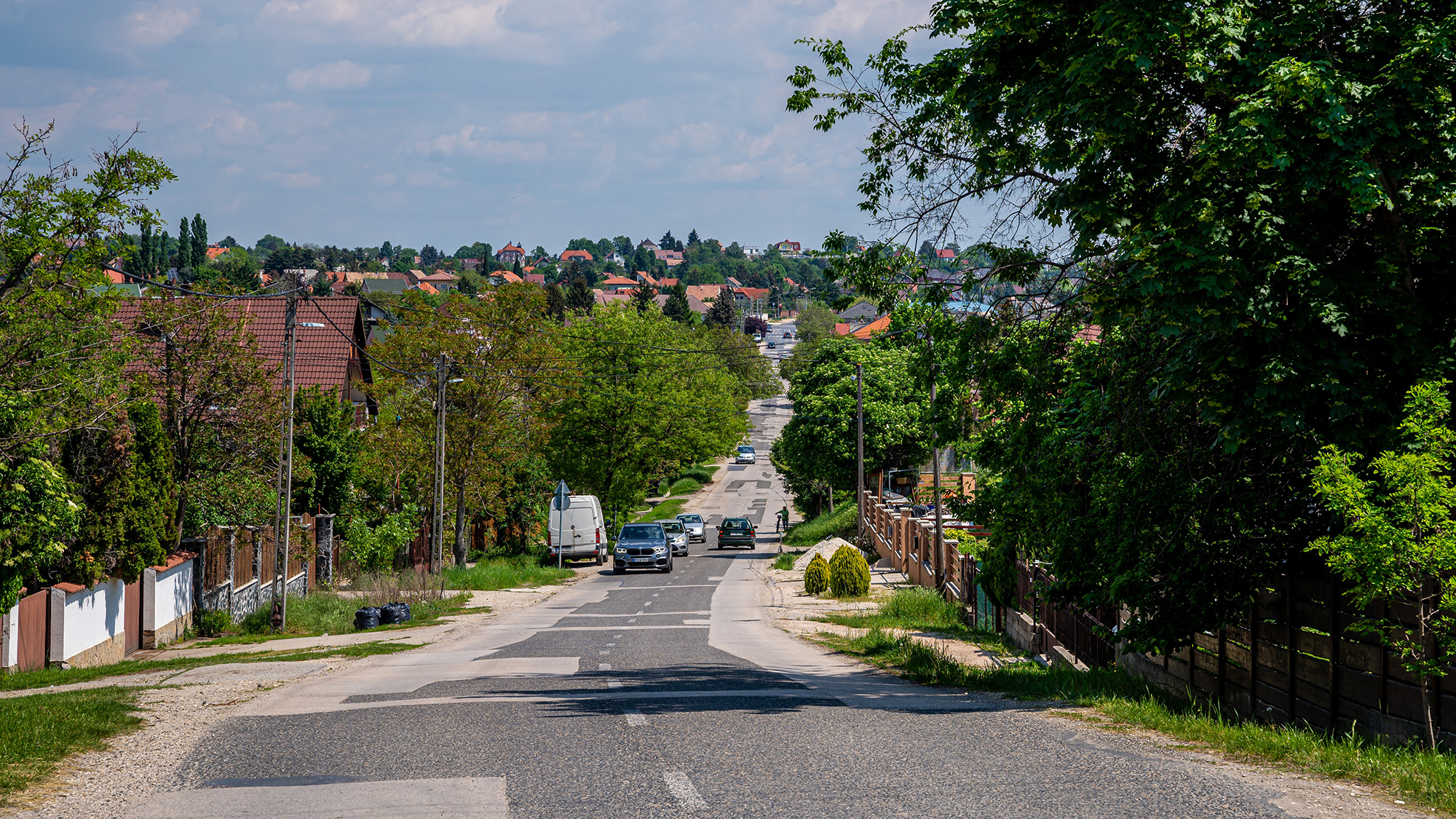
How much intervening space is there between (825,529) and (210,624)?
115ft

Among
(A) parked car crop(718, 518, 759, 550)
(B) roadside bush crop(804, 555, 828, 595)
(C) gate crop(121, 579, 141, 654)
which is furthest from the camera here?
(A) parked car crop(718, 518, 759, 550)

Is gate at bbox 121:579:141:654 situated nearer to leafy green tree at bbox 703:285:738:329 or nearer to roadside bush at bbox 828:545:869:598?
roadside bush at bbox 828:545:869:598

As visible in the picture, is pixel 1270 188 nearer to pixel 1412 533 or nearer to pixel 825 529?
pixel 1412 533

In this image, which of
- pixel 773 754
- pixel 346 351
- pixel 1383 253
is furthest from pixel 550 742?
pixel 346 351

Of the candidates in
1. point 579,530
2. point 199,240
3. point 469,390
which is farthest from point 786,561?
point 199,240

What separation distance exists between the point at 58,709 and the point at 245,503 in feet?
47.4

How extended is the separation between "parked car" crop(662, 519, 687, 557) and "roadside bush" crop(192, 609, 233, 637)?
26.4 metres

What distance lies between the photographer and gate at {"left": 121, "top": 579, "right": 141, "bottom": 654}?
19.7 metres

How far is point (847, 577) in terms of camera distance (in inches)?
1225

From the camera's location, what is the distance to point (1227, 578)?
36.7ft

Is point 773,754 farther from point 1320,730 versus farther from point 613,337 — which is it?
point 613,337

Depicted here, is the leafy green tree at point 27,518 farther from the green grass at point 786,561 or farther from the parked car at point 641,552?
the green grass at point 786,561

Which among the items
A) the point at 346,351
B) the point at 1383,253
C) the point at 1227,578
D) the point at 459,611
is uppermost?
the point at 346,351

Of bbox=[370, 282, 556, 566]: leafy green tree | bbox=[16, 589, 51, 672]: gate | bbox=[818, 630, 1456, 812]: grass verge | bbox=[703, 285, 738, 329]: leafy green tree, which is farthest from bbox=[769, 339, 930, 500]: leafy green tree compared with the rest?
bbox=[703, 285, 738, 329]: leafy green tree
